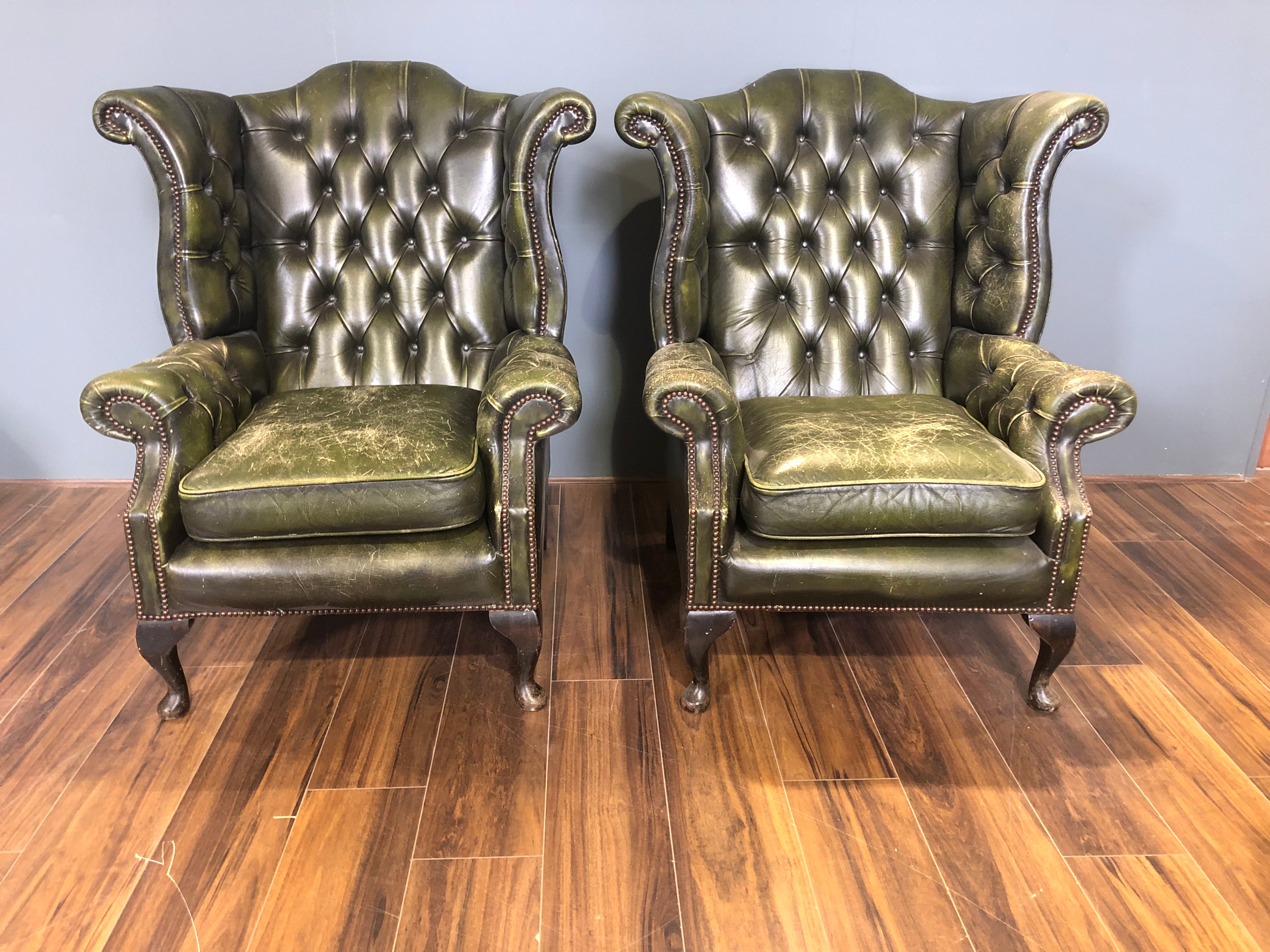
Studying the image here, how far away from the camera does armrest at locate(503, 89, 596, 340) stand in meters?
1.94

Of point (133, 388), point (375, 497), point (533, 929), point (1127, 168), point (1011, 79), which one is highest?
point (1011, 79)

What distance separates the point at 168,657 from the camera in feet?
6.04

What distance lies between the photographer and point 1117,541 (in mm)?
2613

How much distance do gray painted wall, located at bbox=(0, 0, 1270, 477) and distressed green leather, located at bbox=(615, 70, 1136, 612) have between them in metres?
0.40

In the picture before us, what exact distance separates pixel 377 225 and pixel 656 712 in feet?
4.39

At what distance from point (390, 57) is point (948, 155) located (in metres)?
1.49

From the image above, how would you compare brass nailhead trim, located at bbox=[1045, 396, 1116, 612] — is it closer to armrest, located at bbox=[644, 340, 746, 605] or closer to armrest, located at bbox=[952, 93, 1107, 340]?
armrest, located at bbox=[952, 93, 1107, 340]

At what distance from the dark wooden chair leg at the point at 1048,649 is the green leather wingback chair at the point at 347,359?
101 centimetres

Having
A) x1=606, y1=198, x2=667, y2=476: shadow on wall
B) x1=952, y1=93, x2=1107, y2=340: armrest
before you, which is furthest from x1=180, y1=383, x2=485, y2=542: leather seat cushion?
x1=952, y1=93, x2=1107, y2=340: armrest

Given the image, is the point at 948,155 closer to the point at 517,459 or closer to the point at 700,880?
the point at 517,459

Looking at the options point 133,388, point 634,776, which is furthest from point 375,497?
point 634,776

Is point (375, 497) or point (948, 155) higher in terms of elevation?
point (948, 155)

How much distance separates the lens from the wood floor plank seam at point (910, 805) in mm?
1442

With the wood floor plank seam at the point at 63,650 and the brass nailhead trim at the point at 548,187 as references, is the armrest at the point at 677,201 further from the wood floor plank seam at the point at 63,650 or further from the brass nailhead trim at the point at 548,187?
the wood floor plank seam at the point at 63,650
